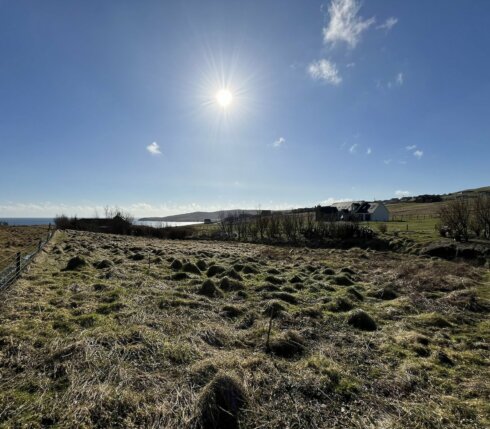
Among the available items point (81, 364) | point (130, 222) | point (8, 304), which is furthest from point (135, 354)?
point (130, 222)

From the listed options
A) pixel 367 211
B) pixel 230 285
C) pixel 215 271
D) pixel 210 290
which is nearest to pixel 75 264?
pixel 215 271

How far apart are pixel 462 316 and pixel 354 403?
6.50 meters

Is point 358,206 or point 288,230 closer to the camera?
point 288,230

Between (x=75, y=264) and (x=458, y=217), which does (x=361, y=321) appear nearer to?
(x=75, y=264)

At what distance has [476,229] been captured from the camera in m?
30.5

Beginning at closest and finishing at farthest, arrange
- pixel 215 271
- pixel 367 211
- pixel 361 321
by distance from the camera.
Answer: pixel 361 321, pixel 215 271, pixel 367 211

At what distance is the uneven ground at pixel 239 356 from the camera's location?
403 centimetres

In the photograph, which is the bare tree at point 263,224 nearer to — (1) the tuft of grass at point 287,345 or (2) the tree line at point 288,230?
(2) the tree line at point 288,230

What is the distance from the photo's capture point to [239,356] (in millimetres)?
5602

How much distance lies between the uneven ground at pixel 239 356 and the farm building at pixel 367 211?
65041 mm

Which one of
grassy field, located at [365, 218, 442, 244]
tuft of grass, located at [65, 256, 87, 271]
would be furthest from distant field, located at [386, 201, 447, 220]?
tuft of grass, located at [65, 256, 87, 271]

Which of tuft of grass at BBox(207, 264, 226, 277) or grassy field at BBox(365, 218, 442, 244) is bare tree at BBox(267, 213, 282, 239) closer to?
grassy field at BBox(365, 218, 442, 244)

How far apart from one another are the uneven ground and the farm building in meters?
65.0

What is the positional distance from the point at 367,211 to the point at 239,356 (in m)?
78.1
